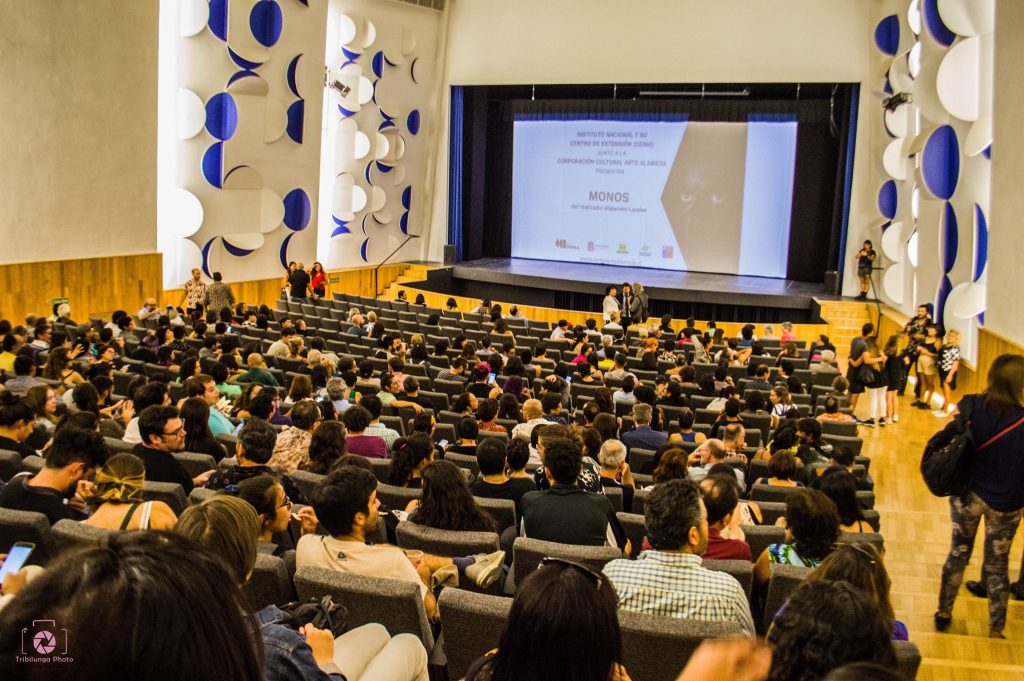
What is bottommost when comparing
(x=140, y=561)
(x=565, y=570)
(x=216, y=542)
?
(x=216, y=542)

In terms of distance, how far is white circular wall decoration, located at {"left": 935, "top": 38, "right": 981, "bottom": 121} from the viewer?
34.8 ft

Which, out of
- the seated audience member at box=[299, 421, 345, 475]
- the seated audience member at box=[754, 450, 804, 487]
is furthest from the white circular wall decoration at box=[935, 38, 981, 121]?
the seated audience member at box=[299, 421, 345, 475]

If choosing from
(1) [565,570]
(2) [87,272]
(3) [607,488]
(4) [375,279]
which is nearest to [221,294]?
(2) [87,272]

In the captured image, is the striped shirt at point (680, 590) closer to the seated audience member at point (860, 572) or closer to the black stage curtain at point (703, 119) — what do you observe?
the seated audience member at point (860, 572)

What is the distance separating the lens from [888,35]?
15977 mm

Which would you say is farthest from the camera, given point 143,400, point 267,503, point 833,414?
point 833,414

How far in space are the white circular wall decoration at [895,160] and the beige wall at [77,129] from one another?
492 inches

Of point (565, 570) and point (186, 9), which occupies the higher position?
point (186, 9)

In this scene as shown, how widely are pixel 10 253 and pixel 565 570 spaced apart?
42.7 ft

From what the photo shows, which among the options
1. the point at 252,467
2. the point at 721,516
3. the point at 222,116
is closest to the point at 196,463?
the point at 252,467

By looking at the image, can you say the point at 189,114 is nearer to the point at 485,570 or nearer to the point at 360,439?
the point at 360,439

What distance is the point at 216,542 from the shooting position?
7.84ft

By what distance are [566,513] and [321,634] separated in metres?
2.12

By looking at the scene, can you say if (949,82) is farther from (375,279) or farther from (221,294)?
(375,279)
